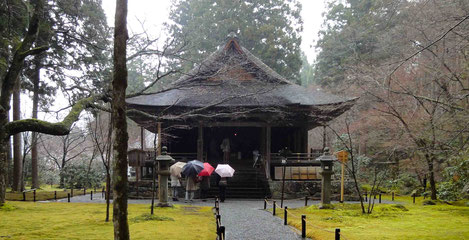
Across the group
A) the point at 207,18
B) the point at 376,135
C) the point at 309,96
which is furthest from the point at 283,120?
the point at 207,18

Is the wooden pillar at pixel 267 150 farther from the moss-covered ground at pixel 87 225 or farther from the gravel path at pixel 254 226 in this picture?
the moss-covered ground at pixel 87 225

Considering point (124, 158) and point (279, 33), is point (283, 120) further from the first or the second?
point (279, 33)

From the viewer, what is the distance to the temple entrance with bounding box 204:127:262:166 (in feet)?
77.4

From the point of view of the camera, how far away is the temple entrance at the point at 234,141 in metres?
23.6

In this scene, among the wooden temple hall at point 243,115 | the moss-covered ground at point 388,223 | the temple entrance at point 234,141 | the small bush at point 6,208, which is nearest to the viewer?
the moss-covered ground at point 388,223

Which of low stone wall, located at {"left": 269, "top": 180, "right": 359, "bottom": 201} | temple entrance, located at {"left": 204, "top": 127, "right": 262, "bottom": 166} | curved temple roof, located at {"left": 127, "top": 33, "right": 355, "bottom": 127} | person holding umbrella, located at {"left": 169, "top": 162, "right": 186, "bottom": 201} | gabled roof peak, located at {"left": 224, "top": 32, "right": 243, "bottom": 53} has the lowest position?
low stone wall, located at {"left": 269, "top": 180, "right": 359, "bottom": 201}

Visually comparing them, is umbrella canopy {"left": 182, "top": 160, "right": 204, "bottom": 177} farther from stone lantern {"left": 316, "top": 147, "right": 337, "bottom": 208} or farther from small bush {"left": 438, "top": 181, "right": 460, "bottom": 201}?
small bush {"left": 438, "top": 181, "right": 460, "bottom": 201}

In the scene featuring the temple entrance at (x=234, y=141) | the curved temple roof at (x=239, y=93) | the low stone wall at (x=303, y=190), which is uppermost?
the curved temple roof at (x=239, y=93)

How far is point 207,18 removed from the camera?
1457 inches

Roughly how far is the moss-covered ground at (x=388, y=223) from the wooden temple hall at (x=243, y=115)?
245 inches

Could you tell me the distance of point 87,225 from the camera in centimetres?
947

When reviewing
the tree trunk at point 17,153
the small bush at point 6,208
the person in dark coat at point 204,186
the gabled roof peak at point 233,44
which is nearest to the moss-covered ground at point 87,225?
the small bush at point 6,208

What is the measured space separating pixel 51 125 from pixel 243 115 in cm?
968

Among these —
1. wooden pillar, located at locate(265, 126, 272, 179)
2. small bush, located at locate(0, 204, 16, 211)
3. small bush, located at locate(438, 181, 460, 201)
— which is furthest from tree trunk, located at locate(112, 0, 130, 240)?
small bush, located at locate(438, 181, 460, 201)
